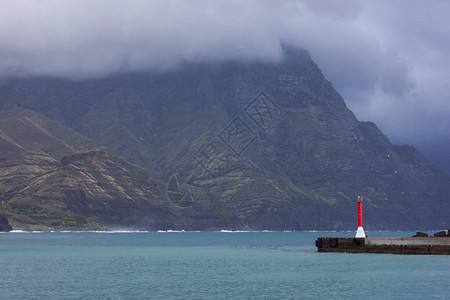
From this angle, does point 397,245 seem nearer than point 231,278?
No

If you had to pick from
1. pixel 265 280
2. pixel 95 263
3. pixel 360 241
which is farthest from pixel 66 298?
pixel 360 241

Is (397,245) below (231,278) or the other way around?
the other way around

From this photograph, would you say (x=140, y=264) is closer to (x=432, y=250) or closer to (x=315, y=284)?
(x=315, y=284)

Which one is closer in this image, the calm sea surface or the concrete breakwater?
the calm sea surface

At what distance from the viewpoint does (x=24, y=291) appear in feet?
323

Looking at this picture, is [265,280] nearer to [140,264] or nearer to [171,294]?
[171,294]

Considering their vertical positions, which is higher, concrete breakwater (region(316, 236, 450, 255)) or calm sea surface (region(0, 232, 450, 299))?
concrete breakwater (region(316, 236, 450, 255))

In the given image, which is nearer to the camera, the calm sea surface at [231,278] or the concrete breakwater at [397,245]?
the calm sea surface at [231,278]

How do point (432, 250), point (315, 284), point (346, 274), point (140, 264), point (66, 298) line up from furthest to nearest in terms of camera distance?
point (432, 250)
point (140, 264)
point (346, 274)
point (315, 284)
point (66, 298)

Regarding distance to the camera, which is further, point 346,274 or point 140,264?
point 140,264

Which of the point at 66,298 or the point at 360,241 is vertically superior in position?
the point at 360,241

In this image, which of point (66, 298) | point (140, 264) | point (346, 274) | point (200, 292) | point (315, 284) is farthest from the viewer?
point (140, 264)

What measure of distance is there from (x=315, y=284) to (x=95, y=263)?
195 ft

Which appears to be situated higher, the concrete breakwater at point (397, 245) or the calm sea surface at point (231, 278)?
the concrete breakwater at point (397, 245)
